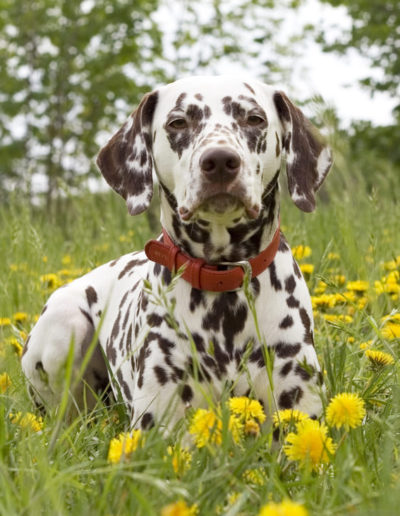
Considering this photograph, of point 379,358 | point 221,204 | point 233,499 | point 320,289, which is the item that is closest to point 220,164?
point 221,204

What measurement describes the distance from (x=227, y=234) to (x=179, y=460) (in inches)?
48.0

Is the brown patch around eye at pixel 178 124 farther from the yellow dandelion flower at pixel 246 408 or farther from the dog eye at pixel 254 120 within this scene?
the yellow dandelion flower at pixel 246 408

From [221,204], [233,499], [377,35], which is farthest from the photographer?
[377,35]

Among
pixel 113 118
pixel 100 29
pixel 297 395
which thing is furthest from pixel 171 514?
pixel 113 118

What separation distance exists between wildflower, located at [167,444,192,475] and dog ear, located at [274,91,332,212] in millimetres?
1425

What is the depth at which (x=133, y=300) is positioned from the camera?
10.3 ft

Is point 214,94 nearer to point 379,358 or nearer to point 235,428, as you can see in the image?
point 379,358

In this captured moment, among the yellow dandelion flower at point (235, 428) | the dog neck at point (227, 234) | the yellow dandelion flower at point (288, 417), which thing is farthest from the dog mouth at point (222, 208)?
the yellow dandelion flower at point (235, 428)

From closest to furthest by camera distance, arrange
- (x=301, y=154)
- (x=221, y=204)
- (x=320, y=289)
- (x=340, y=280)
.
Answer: (x=221, y=204) < (x=301, y=154) < (x=320, y=289) < (x=340, y=280)

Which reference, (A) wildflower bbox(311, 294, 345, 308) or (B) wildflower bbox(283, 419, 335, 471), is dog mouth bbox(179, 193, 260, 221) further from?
(B) wildflower bbox(283, 419, 335, 471)

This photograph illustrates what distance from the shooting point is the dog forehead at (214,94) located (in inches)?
105

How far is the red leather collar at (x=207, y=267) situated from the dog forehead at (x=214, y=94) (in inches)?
20.8

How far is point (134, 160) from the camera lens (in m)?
2.95

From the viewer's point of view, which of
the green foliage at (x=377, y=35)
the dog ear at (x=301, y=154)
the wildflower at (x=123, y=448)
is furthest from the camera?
the green foliage at (x=377, y=35)
